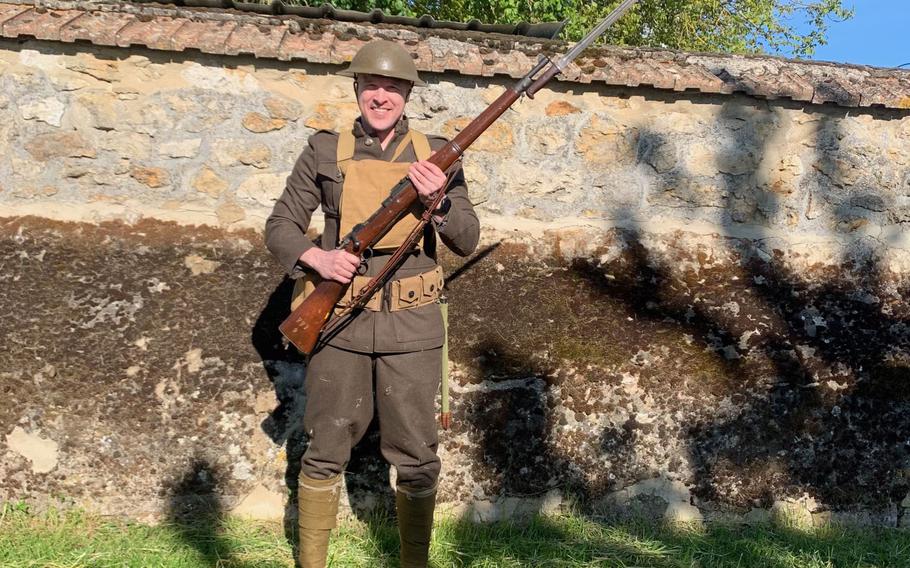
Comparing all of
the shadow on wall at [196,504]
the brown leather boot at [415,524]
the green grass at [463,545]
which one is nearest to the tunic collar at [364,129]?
the brown leather boot at [415,524]

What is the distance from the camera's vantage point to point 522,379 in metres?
3.32

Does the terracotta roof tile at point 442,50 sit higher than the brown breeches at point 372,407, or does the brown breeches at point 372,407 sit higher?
the terracotta roof tile at point 442,50

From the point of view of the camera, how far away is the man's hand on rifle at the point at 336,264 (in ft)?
8.27

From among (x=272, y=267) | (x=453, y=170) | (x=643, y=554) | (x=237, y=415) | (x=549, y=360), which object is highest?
(x=453, y=170)

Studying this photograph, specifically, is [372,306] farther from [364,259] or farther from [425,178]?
[425,178]

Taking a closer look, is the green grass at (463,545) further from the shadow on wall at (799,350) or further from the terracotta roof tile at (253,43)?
the terracotta roof tile at (253,43)

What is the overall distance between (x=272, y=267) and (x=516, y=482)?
1.41 m

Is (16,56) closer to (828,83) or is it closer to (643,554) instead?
(643,554)

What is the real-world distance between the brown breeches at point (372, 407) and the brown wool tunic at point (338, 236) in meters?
0.06

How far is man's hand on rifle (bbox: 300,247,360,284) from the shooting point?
8.27 feet

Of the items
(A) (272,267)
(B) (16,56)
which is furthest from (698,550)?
(B) (16,56)

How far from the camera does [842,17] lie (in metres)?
15.5

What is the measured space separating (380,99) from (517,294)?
127cm

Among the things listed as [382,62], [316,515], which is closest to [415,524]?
[316,515]
